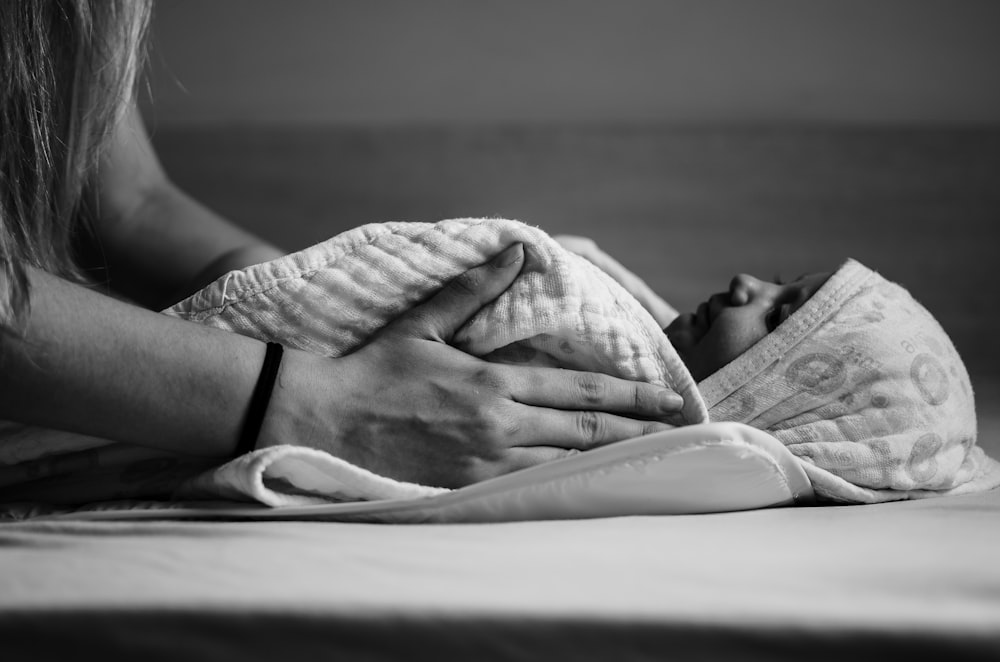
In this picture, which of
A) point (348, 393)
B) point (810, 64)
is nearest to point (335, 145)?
point (810, 64)

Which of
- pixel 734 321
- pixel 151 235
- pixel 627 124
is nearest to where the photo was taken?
pixel 734 321

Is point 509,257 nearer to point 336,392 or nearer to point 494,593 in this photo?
point 336,392

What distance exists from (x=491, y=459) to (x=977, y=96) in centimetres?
210

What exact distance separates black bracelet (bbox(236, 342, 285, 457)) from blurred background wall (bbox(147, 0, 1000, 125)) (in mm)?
1857

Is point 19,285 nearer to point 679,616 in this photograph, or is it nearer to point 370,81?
point 679,616

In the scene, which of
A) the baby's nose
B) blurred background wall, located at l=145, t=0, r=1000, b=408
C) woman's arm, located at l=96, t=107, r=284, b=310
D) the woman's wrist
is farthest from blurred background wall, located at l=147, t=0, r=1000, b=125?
the woman's wrist

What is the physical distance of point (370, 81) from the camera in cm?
250

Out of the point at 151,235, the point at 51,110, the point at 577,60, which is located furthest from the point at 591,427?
the point at 577,60

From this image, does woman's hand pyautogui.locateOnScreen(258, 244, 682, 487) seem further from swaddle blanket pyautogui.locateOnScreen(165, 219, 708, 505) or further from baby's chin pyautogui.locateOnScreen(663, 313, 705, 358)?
baby's chin pyautogui.locateOnScreen(663, 313, 705, 358)

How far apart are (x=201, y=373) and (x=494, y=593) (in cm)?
32

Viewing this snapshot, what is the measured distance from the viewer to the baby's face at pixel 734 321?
0.97m

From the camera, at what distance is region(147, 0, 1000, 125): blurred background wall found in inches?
92.4

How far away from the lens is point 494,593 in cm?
54

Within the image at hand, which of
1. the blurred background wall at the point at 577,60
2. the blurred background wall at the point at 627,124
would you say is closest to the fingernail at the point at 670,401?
the blurred background wall at the point at 627,124
